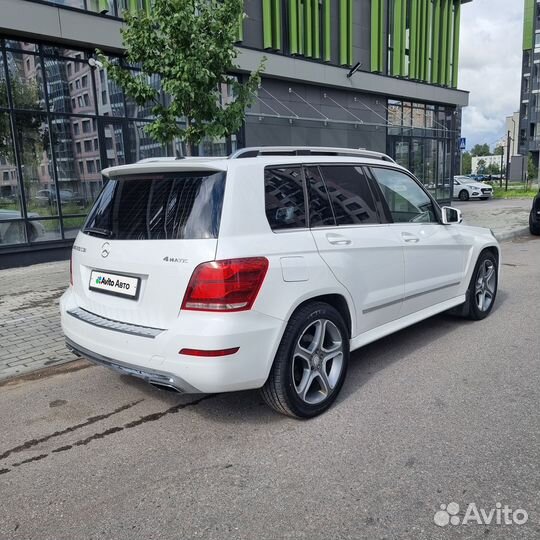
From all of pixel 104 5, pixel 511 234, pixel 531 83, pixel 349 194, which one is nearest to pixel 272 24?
pixel 104 5

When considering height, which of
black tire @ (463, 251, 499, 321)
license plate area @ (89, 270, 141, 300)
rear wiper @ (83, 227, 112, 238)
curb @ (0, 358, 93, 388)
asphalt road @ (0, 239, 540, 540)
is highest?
rear wiper @ (83, 227, 112, 238)

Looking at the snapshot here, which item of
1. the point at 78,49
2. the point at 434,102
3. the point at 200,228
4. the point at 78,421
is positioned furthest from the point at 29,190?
the point at 434,102

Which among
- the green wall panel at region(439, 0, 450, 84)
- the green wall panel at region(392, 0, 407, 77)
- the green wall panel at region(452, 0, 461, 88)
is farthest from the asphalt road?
the green wall panel at region(452, 0, 461, 88)

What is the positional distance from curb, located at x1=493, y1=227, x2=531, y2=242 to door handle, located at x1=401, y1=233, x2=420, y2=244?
943 centimetres

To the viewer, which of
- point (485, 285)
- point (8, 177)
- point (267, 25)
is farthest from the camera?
point (267, 25)

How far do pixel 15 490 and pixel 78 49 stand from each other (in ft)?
33.4

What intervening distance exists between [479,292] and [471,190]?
2598cm

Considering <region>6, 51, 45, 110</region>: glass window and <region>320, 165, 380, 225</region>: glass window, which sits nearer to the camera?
<region>320, 165, 380, 225</region>: glass window

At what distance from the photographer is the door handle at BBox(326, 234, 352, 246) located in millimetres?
3535

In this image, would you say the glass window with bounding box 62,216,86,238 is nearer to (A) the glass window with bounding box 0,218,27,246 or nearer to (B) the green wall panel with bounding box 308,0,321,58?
(A) the glass window with bounding box 0,218,27,246

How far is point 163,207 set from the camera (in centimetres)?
321

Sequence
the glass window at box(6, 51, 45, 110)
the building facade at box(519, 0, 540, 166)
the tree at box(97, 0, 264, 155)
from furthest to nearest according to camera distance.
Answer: the building facade at box(519, 0, 540, 166) < the glass window at box(6, 51, 45, 110) < the tree at box(97, 0, 264, 155)

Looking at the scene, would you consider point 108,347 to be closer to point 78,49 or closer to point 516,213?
point 78,49

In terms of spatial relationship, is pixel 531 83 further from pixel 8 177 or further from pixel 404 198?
pixel 404 198
